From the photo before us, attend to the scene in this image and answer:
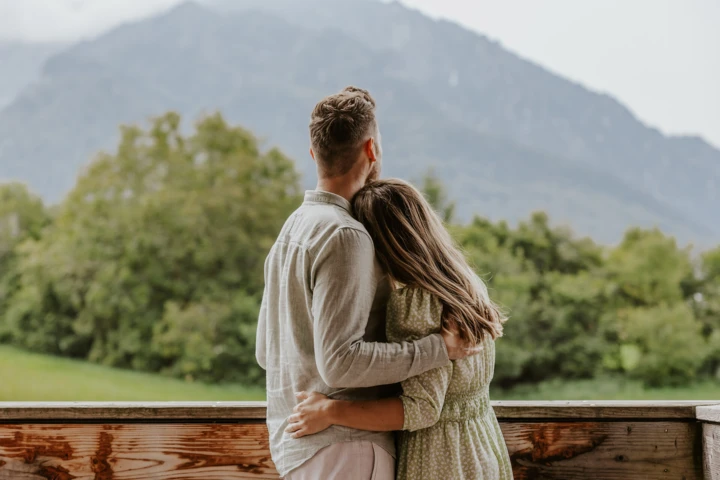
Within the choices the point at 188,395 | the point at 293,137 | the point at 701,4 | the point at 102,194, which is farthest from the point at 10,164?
the point at 701,4

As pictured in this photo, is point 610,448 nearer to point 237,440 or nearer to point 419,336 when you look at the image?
point 419,336

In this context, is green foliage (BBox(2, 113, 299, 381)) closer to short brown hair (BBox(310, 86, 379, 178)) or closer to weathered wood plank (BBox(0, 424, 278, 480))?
weathered wood plank (BBox(0, 424, 278, 480))

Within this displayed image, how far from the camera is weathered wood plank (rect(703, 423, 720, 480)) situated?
1608mm

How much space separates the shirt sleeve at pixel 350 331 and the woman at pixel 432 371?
6cm

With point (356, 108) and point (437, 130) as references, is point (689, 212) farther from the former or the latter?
point (356, 108)

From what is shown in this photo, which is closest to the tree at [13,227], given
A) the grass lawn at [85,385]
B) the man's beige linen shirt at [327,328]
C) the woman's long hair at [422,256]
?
the grass lawn at [85,385]

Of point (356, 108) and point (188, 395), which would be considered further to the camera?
point (188, 395)

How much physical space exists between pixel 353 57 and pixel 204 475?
5130 cm

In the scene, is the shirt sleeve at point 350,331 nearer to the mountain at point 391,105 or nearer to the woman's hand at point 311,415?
the woman's hand at point 311,415

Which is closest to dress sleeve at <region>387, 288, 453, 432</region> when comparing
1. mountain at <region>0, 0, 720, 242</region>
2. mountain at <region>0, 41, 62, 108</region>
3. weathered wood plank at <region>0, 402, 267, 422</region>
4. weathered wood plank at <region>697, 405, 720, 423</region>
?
weathered wood plank at <region>0, 402, 267, 422</region>

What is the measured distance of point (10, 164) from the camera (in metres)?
32.1

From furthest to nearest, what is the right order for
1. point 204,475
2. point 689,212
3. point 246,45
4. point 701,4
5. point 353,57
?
point 353,57, point 246,45, point 689,212, point 701,4, point 204,475

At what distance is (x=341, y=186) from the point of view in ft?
4.52

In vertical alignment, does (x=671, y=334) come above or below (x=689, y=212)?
below
